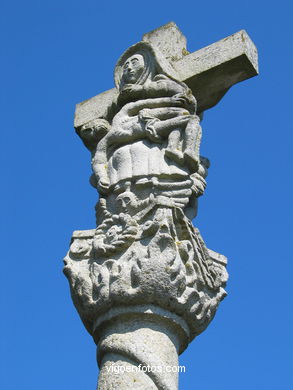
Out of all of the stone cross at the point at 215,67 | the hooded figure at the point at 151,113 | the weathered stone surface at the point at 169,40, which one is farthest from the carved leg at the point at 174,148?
the weathered stone surface at the point at 169,40

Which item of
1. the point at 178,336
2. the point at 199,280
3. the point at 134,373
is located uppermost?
the point at 199,280

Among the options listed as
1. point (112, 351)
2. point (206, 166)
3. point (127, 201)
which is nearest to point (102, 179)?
point (127, 201)

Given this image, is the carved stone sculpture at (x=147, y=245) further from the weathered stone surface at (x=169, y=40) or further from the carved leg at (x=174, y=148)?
the weathered stone surface at (x=169, y=40)

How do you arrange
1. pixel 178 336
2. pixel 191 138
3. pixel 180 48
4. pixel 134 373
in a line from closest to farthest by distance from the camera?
pixel 134 373 < pixel 178 336 < pixel 191 138 < pixel 180 48

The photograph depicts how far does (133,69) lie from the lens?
28.1 ft

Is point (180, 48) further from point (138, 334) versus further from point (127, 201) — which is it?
point (138, 334)

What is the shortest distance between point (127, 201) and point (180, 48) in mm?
2801

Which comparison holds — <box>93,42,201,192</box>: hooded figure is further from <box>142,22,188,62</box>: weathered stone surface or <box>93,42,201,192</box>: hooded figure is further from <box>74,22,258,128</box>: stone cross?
<box>142,22,188,62</box>: weathered stone surface

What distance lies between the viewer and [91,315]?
22.7 feet

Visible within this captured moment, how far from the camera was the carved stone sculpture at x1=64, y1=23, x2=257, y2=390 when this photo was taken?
6.57 meters

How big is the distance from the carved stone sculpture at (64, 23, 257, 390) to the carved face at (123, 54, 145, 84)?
0.01m

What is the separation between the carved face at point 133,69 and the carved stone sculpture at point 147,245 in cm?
1

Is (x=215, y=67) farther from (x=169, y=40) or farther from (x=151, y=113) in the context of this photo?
(x=151, y=113)

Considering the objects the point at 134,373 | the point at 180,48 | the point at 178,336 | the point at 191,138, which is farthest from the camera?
the point at 180,48
